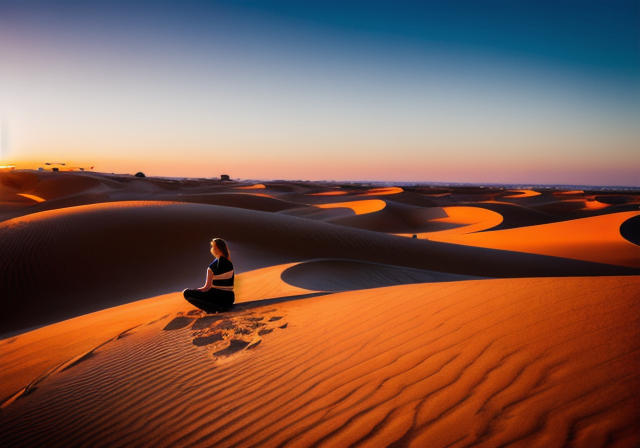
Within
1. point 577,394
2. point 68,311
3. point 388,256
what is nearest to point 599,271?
point 388,256

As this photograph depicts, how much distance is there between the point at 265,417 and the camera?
8.21 ft

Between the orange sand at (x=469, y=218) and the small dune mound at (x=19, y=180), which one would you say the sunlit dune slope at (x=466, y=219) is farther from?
the small dune mound at (x=19, y=180)

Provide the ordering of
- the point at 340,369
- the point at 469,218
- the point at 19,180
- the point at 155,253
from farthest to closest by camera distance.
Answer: the point at 19,180 < the point at 469,218 < the point at 155,253 < the point at 340,369

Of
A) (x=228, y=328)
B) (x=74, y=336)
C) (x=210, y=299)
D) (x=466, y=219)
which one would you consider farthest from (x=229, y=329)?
(x=466, y=219)

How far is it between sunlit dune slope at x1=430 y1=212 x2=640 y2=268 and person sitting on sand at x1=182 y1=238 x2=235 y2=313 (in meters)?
13.3

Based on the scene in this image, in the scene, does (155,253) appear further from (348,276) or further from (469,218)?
(469,218)

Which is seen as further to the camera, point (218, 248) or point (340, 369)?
point (218, 248)

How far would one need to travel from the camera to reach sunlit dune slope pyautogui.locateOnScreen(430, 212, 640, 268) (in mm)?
13245

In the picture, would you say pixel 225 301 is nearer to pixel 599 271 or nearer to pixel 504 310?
pixel 504 310

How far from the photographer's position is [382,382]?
105 inches

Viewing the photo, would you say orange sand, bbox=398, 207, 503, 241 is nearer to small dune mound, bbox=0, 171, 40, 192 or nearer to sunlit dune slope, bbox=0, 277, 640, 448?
sunlit dune slope, bbox=0, 277, 640, 448

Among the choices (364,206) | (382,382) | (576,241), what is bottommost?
(576,241)

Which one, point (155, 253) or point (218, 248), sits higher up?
point (218, 248)

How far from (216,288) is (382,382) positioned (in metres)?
3.37
